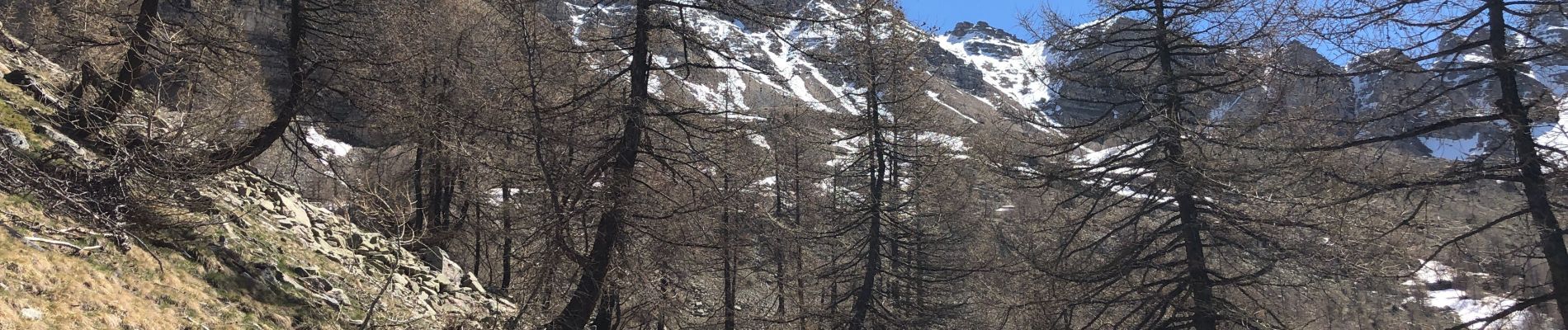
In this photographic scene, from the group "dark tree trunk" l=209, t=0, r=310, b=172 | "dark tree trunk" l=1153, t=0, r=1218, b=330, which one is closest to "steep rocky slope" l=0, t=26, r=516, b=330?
"dark tree trunk" l=209, t=0, r=310, b=172

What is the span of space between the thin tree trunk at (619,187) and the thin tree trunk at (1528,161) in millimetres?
7646

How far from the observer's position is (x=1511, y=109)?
22.1 ft

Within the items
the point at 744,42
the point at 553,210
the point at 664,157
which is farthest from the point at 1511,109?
the point at 553,210

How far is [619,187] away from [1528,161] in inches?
319

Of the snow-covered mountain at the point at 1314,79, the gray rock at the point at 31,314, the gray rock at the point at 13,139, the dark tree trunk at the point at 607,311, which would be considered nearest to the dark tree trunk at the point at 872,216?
the snow-covered mountain at the point at 1314,79

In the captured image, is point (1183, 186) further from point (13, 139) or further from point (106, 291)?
point (13, 139)

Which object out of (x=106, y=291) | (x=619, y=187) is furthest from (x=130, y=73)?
(x=619, y=187)

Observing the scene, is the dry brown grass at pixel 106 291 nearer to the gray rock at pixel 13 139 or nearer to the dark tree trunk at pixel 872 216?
the gray rock at pixel 13 139

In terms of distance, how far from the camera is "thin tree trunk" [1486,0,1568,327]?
6488 millimetres

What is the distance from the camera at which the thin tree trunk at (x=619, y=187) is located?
7.10 meters

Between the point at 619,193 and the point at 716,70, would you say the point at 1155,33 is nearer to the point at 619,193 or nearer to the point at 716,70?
the point at 716,70

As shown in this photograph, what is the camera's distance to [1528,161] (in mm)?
6430

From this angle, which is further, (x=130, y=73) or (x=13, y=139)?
(x=130, y=73)

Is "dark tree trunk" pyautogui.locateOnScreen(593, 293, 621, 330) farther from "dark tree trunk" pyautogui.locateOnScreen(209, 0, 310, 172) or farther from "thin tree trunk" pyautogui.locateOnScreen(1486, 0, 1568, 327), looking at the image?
"thin tree trunk" pyautogui.locateOnScreen(1486, 0, 1568, 327)
